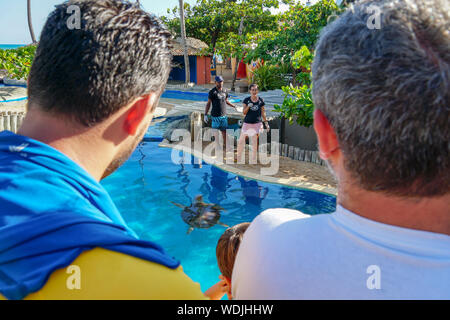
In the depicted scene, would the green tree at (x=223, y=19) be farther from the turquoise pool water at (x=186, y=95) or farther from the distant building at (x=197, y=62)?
the turquoise pool water at (x=186, y=95)

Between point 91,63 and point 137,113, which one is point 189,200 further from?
point 91,63

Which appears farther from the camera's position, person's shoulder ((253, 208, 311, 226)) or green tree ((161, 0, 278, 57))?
green tree ((161, 0, 278, 57))

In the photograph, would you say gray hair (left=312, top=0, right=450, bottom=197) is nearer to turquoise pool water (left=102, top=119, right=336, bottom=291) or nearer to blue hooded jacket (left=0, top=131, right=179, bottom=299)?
blue hooded jacket (left=0, top=131, right=179, bottom=299)

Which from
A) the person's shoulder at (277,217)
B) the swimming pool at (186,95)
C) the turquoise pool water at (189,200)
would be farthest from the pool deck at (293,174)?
the swimming pool at (186,95)

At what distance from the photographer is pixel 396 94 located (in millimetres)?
725

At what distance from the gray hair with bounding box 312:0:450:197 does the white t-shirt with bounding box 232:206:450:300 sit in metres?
0.11

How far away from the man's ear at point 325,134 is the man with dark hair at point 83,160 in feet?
1.55

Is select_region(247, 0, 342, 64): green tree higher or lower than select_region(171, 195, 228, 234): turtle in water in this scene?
higher

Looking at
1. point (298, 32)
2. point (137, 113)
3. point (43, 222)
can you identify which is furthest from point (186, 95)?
point (43, 222)

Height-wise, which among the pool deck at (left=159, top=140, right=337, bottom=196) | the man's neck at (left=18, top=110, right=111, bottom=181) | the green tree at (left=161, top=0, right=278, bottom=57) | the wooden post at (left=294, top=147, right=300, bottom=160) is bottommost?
the pool deck at (left=159, top=140, right=337, bottom=196)

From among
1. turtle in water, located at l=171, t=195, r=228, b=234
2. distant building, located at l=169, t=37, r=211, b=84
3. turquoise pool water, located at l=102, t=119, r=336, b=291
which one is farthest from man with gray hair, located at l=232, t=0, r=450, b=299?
distant building, located at l=169, t=37, r=211, b=84

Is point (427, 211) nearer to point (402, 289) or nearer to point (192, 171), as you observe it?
point (402, 289)

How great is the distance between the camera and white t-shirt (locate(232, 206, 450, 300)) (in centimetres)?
77
